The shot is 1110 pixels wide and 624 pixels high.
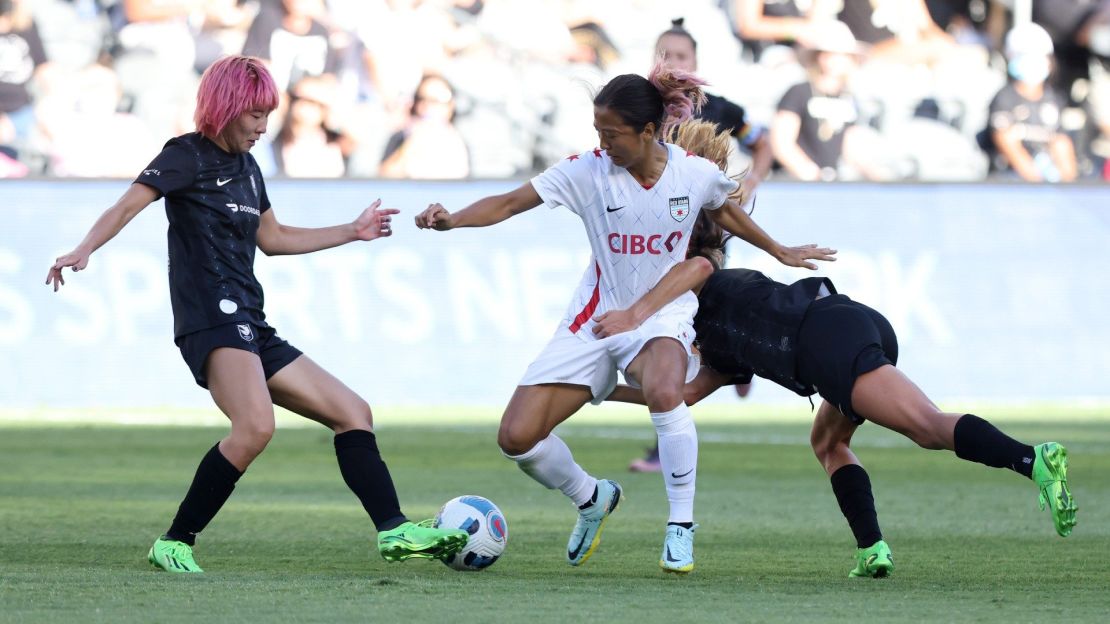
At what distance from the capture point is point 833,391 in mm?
5027

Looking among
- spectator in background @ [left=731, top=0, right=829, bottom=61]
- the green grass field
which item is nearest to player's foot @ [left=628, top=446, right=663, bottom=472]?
the green grass field

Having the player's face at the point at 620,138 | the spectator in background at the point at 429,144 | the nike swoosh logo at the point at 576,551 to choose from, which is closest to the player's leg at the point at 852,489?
the nike swoosh logo at the point at 576,551

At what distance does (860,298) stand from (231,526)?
970cm

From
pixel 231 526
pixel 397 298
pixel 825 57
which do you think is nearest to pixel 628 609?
pixel 231 526

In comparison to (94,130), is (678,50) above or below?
above

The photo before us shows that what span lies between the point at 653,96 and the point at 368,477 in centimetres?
152

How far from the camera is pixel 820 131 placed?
16.3 meters

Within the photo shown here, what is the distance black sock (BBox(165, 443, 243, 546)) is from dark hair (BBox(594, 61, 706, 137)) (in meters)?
1.64

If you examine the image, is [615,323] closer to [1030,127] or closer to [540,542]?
[540,542]

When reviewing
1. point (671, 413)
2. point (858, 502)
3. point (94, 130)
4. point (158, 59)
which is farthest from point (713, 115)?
point (158, 59)

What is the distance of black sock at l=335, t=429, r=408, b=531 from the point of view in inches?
205

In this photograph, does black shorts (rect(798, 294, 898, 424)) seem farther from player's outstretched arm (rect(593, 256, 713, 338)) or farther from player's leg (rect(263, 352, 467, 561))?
player's leg (rect(263, 352, 467, 561))

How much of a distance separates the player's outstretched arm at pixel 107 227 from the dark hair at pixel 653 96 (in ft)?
4.76

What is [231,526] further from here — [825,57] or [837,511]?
[825,57]
